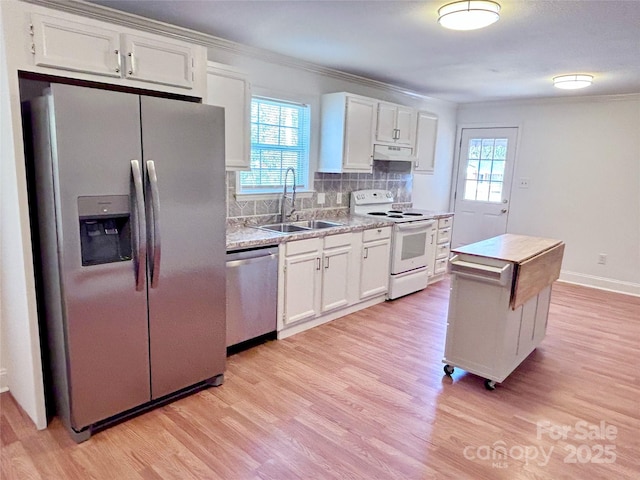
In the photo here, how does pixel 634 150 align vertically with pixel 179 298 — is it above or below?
above

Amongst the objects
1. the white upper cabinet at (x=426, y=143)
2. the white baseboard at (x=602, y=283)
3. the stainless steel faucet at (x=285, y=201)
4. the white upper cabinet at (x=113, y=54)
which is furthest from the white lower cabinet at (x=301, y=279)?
the white baseboard at (x=602, y=283)

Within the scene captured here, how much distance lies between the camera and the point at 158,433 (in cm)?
225

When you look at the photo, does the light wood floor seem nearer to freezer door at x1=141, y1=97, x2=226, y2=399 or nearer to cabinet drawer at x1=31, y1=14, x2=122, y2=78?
freezer door at x1=141, y1=97, x2=226, y2=399

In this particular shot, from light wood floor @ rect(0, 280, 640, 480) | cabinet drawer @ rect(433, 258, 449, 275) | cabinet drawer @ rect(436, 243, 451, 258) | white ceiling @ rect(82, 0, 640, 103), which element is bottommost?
light wood floor @ rect(0, 280, 640, 480)

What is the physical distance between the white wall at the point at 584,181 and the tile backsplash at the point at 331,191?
1.67 meters

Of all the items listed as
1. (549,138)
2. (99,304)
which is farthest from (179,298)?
(549,138)

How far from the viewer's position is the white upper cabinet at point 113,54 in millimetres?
2037

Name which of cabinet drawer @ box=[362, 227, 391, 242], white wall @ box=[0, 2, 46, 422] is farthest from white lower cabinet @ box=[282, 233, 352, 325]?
white wall @ box=[0, 2, 46, 422]

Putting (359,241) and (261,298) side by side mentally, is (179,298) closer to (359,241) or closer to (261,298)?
(261,298)

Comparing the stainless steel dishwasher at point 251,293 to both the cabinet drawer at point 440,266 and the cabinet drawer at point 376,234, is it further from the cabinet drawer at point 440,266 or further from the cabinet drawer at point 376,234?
the cabinet drawer at point 440,266

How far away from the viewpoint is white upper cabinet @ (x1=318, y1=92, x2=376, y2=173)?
4168 millimetres

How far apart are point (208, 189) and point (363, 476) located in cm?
172

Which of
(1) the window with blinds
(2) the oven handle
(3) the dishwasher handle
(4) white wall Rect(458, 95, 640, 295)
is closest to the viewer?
(3) the dishwasher handle

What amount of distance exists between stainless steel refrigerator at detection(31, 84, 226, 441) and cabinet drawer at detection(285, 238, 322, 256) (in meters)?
0.83
